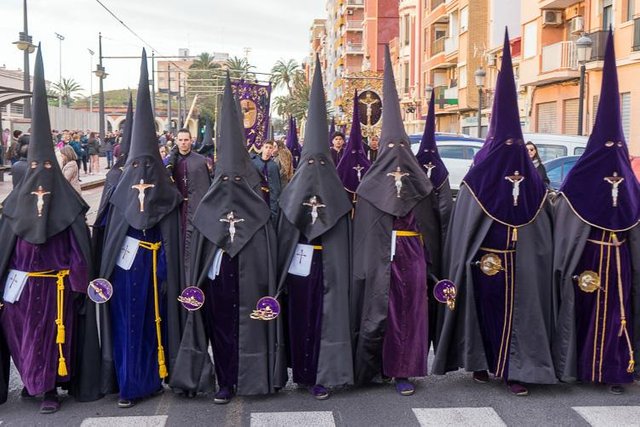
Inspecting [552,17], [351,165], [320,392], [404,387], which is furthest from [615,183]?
[552,17]

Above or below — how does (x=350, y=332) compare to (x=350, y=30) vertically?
below

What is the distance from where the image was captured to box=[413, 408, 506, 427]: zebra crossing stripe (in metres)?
5.32

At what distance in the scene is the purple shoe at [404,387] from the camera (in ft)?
19.5

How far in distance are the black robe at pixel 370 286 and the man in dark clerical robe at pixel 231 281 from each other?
657 mm

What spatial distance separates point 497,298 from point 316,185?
1.72 metres

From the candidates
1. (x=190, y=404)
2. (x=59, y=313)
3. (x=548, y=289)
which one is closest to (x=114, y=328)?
(x=59, y=313)

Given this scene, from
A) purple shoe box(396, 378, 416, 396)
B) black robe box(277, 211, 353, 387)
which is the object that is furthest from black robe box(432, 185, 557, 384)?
black robe box(277, 211, 353, 387)

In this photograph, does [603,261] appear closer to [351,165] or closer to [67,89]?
[351,165]

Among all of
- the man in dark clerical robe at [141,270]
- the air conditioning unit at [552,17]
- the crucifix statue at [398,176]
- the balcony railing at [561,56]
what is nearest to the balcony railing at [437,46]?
the air conditioning unit at [552,17]

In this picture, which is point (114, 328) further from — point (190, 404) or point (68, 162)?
point (68, 162)

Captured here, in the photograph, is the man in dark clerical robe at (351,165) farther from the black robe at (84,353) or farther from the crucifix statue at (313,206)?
the black robe at (84,353)

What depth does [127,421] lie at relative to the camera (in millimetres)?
5406

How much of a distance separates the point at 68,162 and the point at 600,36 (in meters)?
20.0

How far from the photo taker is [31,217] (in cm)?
550
